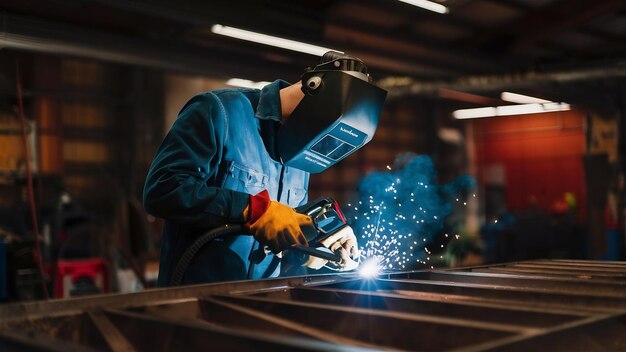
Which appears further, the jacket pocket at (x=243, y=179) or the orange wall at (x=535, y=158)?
the orange wall at (x=535, y=158)

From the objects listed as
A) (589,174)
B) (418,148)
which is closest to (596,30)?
(589,174)

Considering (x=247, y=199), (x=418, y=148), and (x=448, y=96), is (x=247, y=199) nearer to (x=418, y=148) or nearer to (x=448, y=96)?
(x=448, y=96)

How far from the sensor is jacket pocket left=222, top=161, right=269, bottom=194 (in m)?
1.97

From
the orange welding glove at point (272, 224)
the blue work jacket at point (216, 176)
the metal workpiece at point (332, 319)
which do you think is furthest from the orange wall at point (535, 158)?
the metal workpiece at point (332, 319)

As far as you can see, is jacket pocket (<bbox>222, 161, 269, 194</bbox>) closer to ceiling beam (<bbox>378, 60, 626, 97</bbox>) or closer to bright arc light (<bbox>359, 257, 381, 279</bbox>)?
bright arc light (<bbox>359, 257, 381, 279</bbox>)

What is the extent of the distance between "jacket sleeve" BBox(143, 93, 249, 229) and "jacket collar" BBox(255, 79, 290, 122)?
6.3 inches

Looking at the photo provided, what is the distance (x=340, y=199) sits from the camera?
10336 millimetres

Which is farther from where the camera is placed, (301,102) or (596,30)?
(596,30)

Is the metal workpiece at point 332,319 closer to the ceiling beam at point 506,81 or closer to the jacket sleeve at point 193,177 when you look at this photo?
the jacket sleeve at point 193,177

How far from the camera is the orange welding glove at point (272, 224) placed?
1.77 m

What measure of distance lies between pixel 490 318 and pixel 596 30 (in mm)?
8161

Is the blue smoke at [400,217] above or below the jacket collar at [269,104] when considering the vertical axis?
below

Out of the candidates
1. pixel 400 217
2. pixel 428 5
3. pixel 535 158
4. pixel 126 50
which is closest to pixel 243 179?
pixel 400 217

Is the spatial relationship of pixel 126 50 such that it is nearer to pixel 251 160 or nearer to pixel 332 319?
pixel 251 160
